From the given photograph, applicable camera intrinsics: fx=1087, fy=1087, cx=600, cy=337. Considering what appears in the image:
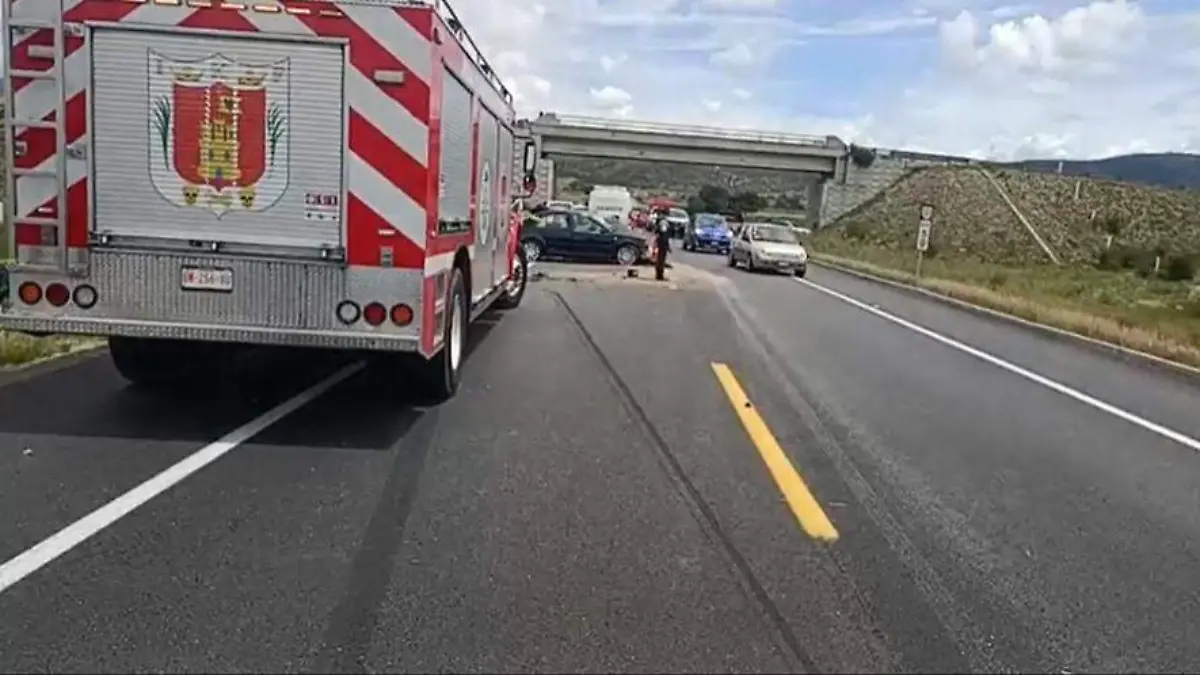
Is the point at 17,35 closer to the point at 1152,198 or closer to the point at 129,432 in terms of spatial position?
the point at 129,432

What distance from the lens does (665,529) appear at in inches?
221

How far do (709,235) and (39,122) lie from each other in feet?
142

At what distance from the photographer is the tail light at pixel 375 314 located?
24.4ft

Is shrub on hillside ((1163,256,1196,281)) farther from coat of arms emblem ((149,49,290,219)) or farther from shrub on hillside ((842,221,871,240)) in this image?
coat of arms emblem ((149,49,290,219))

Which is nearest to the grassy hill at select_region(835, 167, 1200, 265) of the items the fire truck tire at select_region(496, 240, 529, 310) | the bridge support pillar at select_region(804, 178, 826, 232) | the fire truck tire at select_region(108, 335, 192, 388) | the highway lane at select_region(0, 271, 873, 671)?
the bridge support pillar at select_region(804, 178, 826, 232)

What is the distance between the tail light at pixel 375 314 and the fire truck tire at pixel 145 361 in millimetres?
2298

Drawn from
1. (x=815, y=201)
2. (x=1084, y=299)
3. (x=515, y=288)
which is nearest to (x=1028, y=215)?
(x=815, y=201)

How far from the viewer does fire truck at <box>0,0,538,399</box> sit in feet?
23.7

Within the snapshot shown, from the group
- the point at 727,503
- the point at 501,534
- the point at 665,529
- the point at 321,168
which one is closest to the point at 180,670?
the point at 501,534

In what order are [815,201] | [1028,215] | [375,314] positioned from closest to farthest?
[375,314] < [1028,215] < [815,201]

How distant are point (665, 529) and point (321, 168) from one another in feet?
11.7

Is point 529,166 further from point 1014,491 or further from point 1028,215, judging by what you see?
point 1028,215

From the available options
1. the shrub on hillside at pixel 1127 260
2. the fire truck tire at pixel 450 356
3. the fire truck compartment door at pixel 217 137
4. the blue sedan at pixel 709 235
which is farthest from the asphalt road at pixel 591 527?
the shrub on hillside at pixel 1127 260

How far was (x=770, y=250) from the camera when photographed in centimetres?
3253
